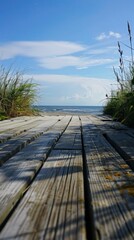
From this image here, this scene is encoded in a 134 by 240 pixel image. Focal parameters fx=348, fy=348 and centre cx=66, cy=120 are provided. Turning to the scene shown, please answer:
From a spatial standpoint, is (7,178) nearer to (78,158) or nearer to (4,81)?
(78,158)

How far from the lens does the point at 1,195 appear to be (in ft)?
4.06

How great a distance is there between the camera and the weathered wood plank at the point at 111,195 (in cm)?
94

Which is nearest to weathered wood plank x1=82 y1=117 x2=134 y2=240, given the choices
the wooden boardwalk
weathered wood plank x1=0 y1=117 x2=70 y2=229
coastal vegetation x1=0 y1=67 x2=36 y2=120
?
the wooden boardwalk

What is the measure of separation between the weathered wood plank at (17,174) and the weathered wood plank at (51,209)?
33 mm

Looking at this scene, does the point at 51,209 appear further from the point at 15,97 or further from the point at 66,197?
the point at 15,97

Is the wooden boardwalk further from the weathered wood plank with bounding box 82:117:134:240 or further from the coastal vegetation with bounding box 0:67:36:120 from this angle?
the coastal vegetation with bounding box 0:67:36:120

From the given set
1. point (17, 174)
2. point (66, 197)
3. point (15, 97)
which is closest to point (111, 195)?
point (66, 197)

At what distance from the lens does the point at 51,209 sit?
1098 mm

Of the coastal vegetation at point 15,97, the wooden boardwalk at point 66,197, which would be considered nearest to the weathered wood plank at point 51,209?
the wooden boardwalk at point 66,197

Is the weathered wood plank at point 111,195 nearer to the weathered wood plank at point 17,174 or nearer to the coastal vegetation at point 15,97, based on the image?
the weathered wood plank at point 17,174

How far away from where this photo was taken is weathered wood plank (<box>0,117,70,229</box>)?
116 cm

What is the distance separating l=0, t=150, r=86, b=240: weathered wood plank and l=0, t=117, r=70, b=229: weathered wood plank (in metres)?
0.03

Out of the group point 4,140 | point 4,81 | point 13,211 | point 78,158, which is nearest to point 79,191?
point 13,211

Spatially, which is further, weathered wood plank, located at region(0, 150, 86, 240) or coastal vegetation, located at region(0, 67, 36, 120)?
coastal vegetation, located at region(0, 67, 36, 120)
